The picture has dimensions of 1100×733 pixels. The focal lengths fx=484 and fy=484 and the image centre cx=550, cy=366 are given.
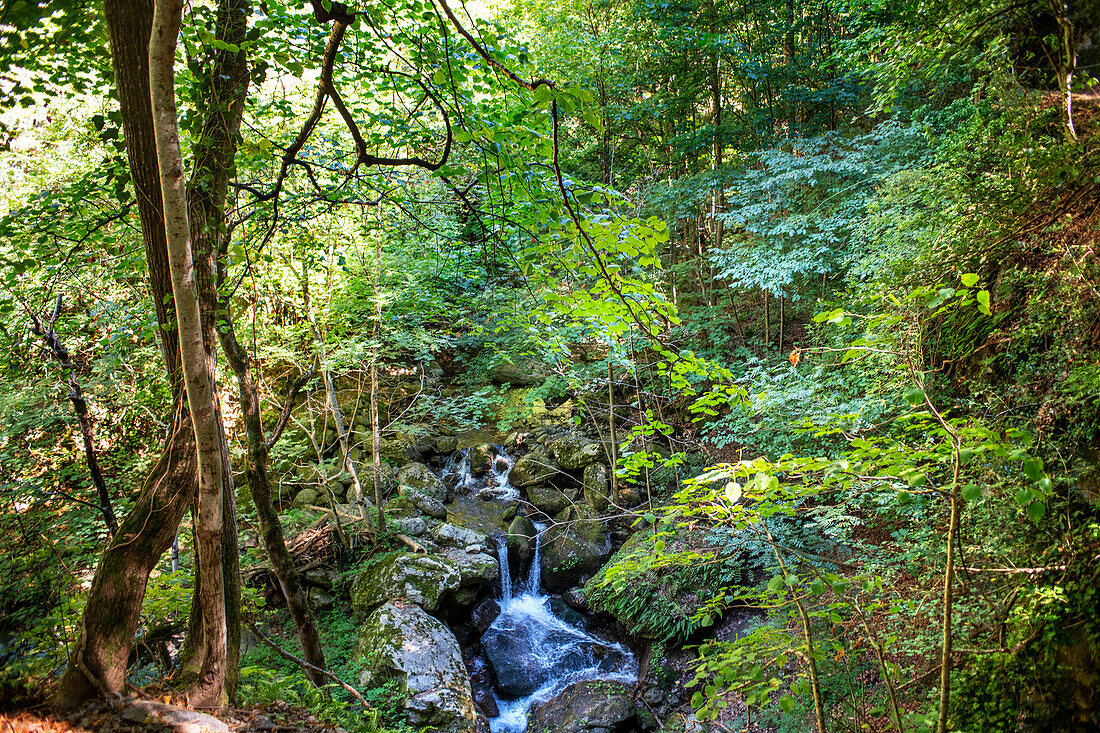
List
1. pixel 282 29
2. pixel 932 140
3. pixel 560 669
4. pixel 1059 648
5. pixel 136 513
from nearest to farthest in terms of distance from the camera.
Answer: pixel 136 513 < pixel 1059 648 < pixel 282 29 < pixel 932 140 < pixel 560 669

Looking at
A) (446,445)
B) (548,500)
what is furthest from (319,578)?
(548,500)

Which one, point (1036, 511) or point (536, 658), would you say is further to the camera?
point (536, 658)

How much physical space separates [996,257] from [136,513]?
5.04 metres

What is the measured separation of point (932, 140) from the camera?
5.27m

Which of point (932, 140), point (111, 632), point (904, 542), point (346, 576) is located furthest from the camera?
point (346, 576)

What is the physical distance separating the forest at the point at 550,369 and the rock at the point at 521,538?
0.23 ft

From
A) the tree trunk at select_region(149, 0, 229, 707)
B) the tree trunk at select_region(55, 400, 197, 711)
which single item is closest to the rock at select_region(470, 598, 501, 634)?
the tree trunk at select_region(149, 0, 229, 707)

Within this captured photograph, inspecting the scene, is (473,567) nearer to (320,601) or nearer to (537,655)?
(537,655)

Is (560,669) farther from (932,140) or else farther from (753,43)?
(753,43)

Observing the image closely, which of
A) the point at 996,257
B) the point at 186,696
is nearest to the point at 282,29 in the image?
the point at 186,696

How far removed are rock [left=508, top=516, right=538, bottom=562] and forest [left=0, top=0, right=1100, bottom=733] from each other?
7cm

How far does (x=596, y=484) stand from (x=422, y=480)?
11.0 ft

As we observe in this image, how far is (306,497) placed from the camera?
8.41 m

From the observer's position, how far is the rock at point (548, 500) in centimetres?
880
